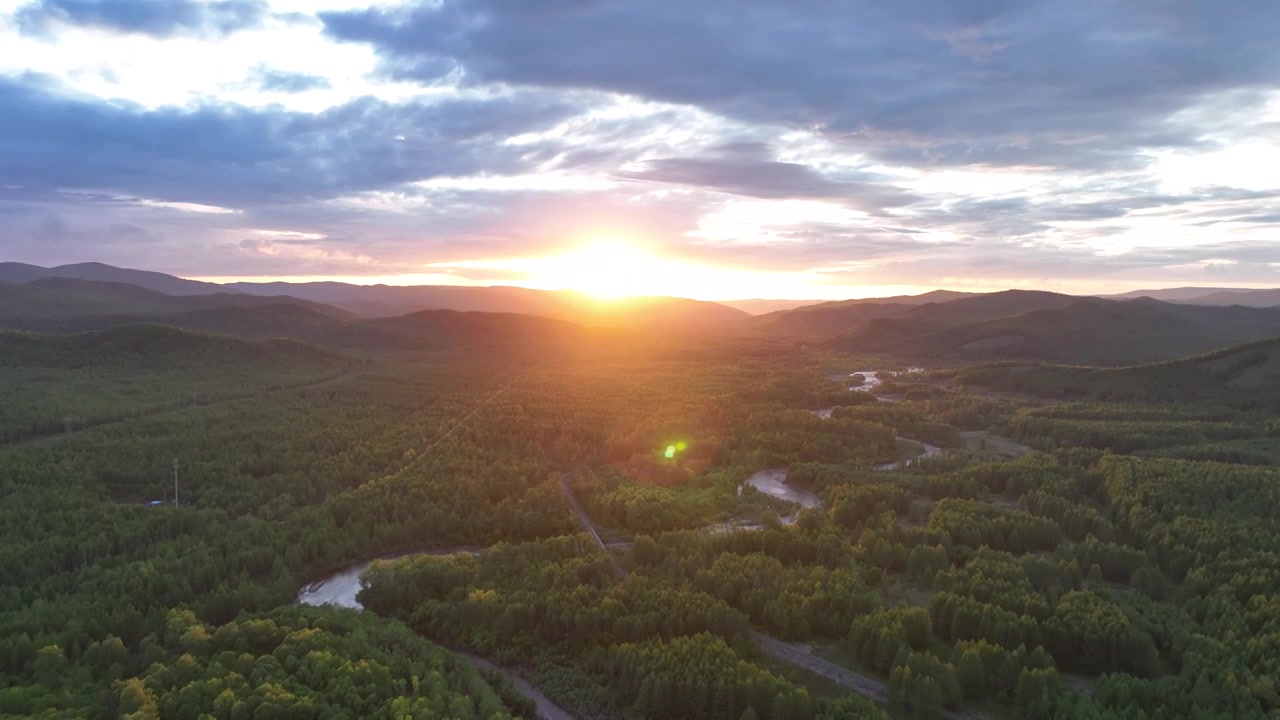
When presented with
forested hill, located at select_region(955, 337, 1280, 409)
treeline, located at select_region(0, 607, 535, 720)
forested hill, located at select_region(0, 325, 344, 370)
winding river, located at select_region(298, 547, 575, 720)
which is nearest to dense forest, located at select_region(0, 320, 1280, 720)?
treeline, located at select_region(0, 607, 535, 720)

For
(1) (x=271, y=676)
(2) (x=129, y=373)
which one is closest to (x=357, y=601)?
(1) (x=271, y=676)

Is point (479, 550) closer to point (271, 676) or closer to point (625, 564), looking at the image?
point (625, 564)

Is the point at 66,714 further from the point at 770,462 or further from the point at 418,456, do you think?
the point at 770,462

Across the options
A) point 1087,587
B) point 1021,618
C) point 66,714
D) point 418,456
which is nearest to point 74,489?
point 418,456

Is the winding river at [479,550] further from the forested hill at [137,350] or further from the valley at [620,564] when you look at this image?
the forested hill at [137,350]

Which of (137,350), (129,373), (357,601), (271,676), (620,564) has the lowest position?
(357,601)
